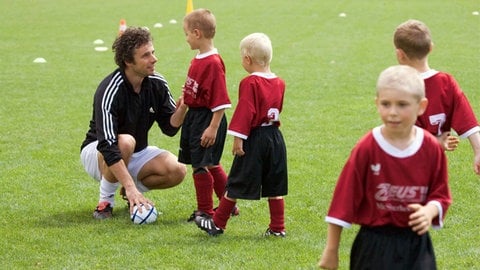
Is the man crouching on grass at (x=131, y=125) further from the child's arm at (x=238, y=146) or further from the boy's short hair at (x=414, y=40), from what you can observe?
the boy's short hair at (x=414, y=40)

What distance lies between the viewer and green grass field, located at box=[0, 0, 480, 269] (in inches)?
243

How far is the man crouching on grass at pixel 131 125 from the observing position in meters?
6.87

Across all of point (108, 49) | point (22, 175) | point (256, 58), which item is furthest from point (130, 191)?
point (108, 49)

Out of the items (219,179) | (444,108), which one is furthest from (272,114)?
(444,108)

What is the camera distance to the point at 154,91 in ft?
23.8

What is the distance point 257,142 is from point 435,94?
1323 millimetres

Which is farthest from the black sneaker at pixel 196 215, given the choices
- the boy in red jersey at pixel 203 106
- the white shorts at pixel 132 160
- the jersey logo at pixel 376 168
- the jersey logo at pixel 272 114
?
the jersey logo at pixel 376 168

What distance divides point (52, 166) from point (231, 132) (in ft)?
10.4

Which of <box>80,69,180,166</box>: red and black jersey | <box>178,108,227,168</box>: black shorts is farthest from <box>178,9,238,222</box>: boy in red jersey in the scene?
<box>80,69,180,166</box>: red and black jersey

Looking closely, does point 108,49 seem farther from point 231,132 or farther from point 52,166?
point 231,132

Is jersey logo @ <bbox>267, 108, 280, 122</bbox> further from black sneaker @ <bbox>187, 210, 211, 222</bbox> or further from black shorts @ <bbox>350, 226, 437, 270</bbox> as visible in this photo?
black shorts @ <bbox>350, 226, 437, 270</bbox>

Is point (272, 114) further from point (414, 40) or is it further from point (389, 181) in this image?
point (389, 181)

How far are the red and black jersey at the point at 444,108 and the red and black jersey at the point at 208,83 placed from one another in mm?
1544

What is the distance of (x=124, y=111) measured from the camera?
23.3 ft
